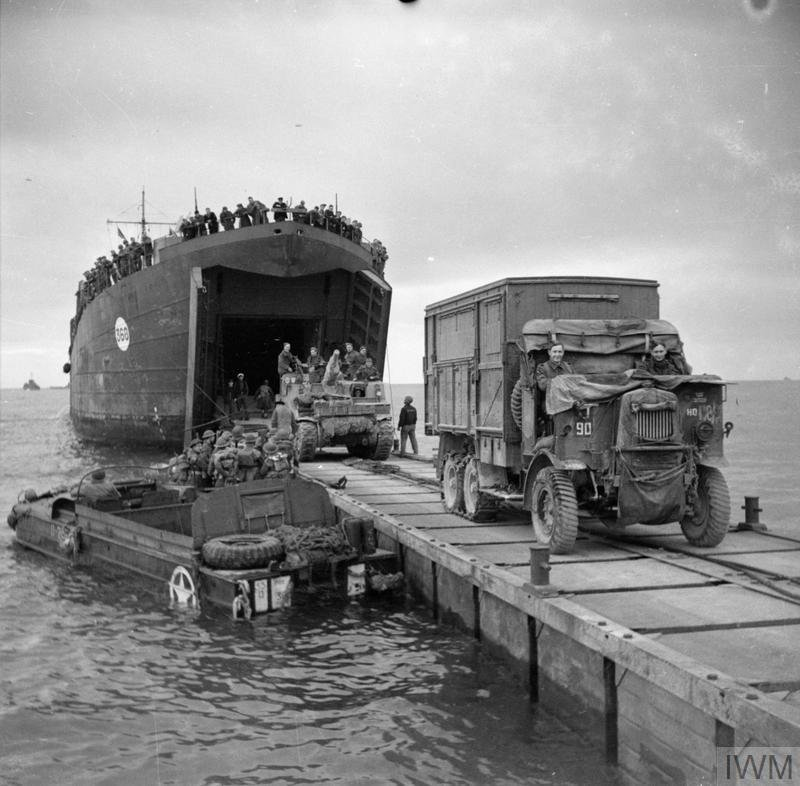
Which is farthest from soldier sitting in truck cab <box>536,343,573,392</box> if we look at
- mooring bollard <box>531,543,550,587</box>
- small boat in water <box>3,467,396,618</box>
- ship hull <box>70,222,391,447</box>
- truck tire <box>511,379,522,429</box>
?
ship hull <box>70,222,391,447</box>

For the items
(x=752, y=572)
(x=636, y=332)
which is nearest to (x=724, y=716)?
(x=752, y=572)

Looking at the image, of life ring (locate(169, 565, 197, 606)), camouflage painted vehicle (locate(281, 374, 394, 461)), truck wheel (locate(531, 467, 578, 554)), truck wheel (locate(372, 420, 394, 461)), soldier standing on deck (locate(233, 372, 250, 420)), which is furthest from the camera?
soldier standing on deck (locate(233, 372, 250, 420))

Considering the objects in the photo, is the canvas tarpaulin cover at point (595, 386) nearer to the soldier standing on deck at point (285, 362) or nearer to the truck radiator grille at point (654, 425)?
the truck radiator grille at point (654, 425)

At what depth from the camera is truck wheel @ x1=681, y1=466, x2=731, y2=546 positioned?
324 inches

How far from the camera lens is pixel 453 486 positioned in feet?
37.0

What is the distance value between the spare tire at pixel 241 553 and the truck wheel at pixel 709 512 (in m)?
4.31

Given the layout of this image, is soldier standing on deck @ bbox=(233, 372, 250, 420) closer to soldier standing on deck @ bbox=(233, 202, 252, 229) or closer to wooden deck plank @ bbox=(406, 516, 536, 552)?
soldier standing on deck @ bbox=(233, 202, 252, 229)

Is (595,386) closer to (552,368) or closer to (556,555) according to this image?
(552,368)

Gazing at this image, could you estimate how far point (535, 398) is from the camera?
872cm

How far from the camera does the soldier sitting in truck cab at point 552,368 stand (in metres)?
8.48

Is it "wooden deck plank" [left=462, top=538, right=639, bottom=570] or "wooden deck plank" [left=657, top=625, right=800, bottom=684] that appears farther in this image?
"wooden deck plank" [left=462, top=538, right=639, bottom=570]

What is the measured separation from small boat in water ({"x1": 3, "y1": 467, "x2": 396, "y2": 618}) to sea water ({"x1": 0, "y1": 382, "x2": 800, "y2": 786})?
352mm

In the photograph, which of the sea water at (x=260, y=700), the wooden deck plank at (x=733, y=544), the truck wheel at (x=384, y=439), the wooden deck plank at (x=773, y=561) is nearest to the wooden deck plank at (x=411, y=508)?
the sea water at (x=260, y=700)

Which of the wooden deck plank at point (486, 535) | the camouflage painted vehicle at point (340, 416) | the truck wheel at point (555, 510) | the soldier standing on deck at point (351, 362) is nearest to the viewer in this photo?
the truck wheel at point (555, 510)
